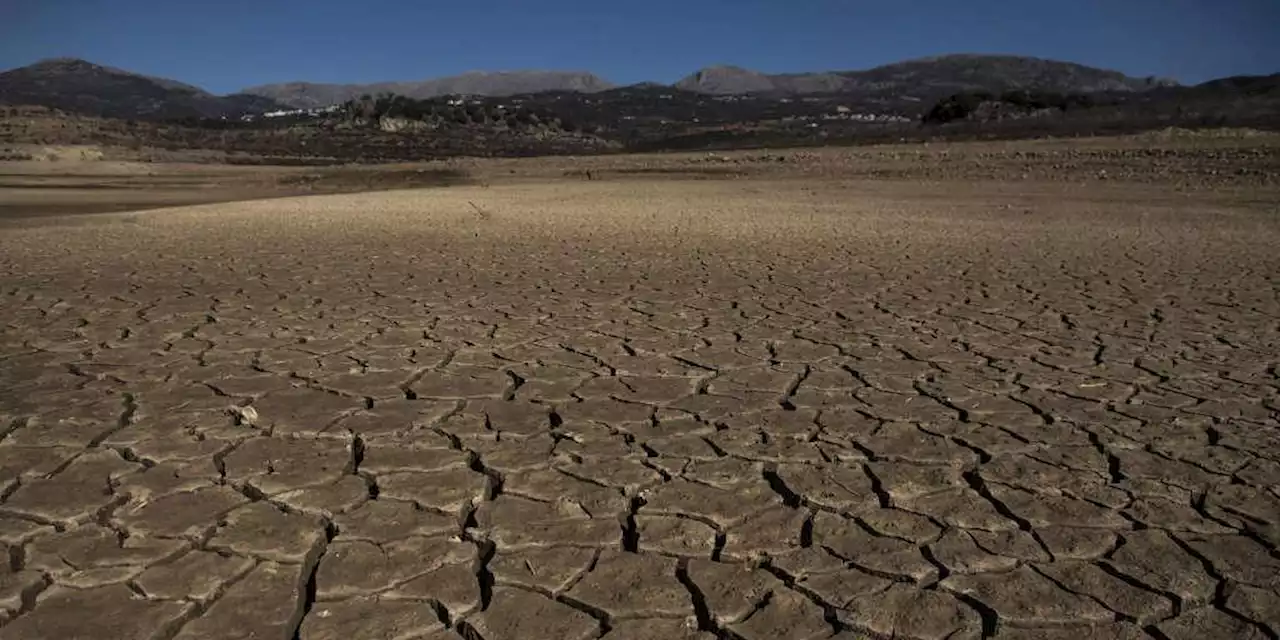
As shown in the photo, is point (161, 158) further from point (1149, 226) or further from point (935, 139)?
point (1149, 226)

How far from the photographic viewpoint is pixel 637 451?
2938 mm

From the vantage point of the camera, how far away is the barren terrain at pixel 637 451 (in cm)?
201

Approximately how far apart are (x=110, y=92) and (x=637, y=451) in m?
128

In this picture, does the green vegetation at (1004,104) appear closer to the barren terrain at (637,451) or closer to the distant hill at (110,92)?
the barren terrain at (637,451)

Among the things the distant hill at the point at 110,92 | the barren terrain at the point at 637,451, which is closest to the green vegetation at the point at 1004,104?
the barren terrain at the point at 637,451

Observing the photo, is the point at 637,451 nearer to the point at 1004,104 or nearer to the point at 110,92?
the point at 1004,104

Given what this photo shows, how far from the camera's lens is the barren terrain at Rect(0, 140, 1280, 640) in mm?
2006

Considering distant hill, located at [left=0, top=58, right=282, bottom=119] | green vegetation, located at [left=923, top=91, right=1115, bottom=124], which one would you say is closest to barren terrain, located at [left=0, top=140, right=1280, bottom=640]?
green vegetation, located at [left=923, top=91, right=1115, bottom=124]

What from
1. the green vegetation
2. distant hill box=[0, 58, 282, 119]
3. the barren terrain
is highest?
distant hill box=[0, 58, 282, 119]

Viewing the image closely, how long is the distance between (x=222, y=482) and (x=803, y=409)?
6.80 feet

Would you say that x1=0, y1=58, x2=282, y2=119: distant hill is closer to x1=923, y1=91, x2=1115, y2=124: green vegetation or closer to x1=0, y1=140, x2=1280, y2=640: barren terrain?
x1=923, y1=91, x2=1115, y2=124: green vegetation

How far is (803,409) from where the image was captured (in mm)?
3389

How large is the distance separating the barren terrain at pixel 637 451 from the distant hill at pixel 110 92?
98738 millimetres

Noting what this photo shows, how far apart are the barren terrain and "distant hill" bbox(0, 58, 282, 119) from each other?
98738 millimetres
